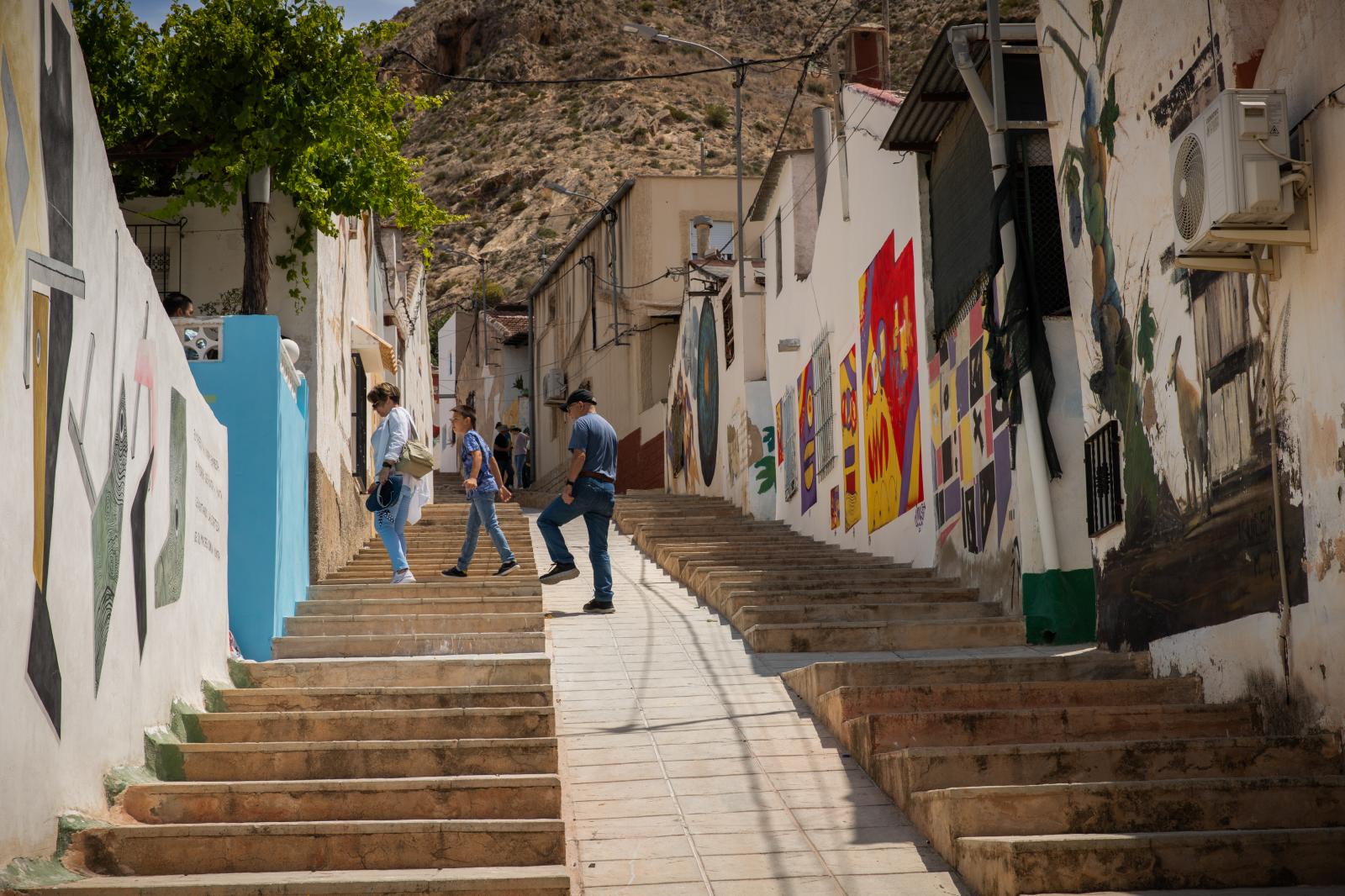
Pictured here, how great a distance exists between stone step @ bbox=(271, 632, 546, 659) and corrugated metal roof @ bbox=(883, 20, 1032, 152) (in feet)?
16.4

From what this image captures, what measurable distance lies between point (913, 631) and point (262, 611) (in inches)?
168

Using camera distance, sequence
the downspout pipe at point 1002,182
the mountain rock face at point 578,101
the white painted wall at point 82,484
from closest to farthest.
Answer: the white painted wall at point 82,484 < the downspout pipe at point 1002,182 < the mountain rock face at point 578,101

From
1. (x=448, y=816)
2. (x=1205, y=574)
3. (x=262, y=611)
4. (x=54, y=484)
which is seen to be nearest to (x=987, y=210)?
(x=1205, y=574)

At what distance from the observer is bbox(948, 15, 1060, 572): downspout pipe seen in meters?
9.85

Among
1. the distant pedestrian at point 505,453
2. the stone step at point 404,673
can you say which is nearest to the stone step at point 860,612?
the stone step at point 404,673

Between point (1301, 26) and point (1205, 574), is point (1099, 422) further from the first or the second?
point (1301, 26)

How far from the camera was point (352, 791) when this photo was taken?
5.94 m

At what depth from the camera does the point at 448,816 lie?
19.7 feet

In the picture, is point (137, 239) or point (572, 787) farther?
point (137, 239)

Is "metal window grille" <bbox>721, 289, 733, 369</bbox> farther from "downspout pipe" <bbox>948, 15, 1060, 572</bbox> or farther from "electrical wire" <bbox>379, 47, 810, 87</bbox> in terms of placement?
"downspout pipe" <bbox>948, 15, 1060, 572</bbox>

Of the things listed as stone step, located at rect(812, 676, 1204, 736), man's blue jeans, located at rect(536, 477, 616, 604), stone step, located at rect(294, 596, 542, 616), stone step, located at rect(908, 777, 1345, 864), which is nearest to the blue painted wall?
stone step, located at rect(294, 596, 542, 616)

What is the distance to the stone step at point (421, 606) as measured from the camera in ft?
36.2

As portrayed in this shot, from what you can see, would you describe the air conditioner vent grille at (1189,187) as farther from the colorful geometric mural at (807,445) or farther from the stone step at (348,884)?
the colorful geometric mural at (807,445)

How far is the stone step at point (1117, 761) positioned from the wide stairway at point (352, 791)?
158 centimetres
